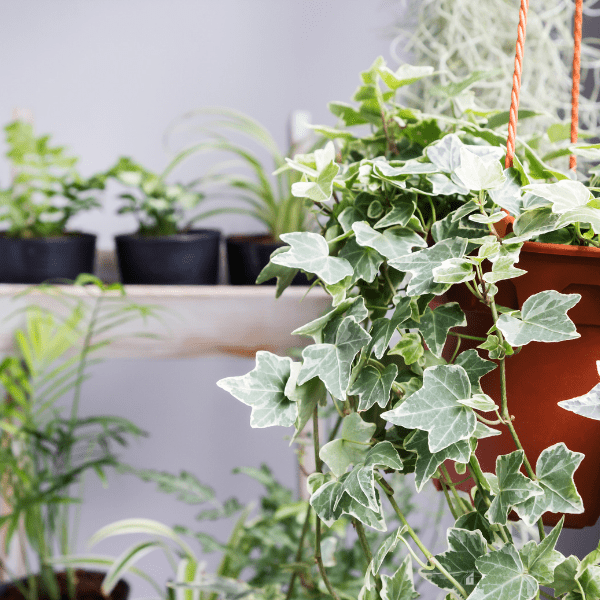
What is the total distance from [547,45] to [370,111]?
71 centimetres

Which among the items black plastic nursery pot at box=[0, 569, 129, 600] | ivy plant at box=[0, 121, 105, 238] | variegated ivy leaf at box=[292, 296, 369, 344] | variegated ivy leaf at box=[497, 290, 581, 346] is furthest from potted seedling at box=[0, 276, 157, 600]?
variegated ivy leaf at box=[497, 290, 581, 346]

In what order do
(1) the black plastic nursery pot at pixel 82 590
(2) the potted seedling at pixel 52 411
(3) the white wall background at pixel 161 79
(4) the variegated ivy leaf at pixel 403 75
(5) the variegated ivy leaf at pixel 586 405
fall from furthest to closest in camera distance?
(3) the white wall background at pixel 161 79 < (1) the black plastic nursery pot at pixel 82 590 < (2) the potted seedling at pixel 52 411 < (4) the variegated ivy leaf at pixel 403 75 < (5) the variegated ivy leaf at pixel 586 405

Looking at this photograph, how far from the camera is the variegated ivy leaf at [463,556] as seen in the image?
300 mm

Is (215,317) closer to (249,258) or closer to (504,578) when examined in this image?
(249,258)

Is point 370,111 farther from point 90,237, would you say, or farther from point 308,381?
point 90,237

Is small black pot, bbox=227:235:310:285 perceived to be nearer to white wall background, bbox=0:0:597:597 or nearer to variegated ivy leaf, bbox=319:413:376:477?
white wall background, bbox=0:0:597:597

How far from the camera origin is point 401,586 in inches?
12.2

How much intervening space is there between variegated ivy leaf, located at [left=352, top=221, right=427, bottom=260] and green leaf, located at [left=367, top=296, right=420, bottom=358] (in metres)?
0.03

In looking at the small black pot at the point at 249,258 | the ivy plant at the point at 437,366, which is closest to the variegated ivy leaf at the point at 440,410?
the ivy plant at the point at 437,366

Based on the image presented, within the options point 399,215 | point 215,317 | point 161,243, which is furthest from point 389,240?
point 161,243

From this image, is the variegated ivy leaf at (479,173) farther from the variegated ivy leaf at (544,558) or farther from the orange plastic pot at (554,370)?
the variegated ivy leaf at (544,558)

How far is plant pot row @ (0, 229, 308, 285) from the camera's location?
918mm

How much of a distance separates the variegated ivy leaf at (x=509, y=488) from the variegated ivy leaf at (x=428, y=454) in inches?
0.9

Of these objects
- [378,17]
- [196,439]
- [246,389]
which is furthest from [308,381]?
[378,17]
